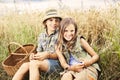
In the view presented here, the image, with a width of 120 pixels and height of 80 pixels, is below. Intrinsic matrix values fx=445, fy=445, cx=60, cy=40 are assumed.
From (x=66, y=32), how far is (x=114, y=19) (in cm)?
103

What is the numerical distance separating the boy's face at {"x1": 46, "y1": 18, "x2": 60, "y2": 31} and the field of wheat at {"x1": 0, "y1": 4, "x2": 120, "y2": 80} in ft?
1.96

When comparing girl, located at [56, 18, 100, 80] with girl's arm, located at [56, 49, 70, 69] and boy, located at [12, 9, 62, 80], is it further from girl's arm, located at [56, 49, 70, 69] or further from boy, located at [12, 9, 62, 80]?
boy, located at [12, 9, 62, 80]

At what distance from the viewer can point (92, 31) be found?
6.23 metres

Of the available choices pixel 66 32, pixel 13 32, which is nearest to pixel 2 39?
pixel 13 32

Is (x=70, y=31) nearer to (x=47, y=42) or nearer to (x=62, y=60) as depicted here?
(x=62, y=60)

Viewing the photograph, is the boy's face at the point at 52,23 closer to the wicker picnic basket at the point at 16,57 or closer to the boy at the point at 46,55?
the boy at the point at 46,55

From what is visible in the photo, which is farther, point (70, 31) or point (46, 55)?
point (46, 55)

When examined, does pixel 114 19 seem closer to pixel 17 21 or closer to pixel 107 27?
pixel 107 27

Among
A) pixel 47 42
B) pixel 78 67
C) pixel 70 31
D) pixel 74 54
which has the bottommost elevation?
pixel 78 67

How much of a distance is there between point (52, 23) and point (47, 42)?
25 cm

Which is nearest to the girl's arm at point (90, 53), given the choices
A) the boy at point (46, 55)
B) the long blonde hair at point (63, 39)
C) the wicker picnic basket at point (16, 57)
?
the long blonde hair at point (63, 39)

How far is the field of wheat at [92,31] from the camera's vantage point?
5512 millimetres

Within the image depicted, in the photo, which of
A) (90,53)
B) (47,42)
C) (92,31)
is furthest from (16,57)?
(90,53)

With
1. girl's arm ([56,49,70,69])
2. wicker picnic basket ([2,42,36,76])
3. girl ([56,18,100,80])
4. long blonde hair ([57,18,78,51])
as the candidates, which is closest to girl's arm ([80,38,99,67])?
girl ([56,18,100,80])
